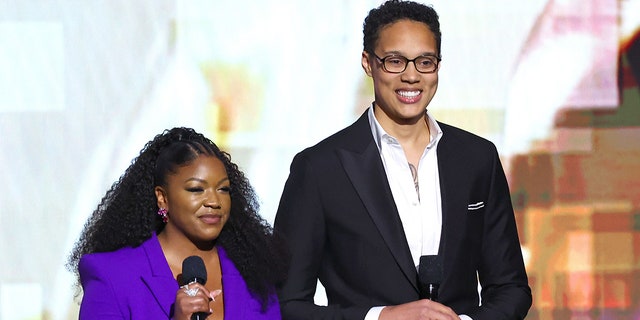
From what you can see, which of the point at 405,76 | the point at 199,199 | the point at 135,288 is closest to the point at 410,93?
the point at 405,76

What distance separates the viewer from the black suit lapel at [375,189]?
3.16 m

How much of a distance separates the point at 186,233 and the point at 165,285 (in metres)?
0.15

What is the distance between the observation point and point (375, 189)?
10.6 ft

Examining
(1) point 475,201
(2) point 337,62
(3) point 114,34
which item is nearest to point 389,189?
(1) point 475,201

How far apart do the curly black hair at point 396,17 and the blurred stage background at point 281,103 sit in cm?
148

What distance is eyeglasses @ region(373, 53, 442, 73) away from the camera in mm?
3223

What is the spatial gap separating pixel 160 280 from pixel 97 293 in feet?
0.54

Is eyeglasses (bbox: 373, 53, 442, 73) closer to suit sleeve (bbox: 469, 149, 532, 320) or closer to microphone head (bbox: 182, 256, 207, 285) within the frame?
suit sleeve (bbox: 469, 149, 532, 320)

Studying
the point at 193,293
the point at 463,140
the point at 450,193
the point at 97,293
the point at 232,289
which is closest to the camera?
the point at 193,293

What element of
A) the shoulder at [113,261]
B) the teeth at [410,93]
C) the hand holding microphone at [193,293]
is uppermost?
the teeth at [410,93]

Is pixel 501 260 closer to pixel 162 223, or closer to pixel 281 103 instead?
pixel 162 223

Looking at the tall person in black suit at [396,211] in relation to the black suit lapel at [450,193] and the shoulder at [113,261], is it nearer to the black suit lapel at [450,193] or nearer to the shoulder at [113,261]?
the black suit lapel at [450,193]

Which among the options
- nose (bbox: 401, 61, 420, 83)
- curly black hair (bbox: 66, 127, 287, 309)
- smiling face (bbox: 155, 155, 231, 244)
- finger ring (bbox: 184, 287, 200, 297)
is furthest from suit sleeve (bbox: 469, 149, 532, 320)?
finger ring (bbox: 184, 287, 200, 297)

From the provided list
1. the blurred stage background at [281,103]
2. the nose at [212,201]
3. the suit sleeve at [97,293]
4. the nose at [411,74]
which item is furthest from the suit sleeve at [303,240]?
the blurred stage background at [281,103]
